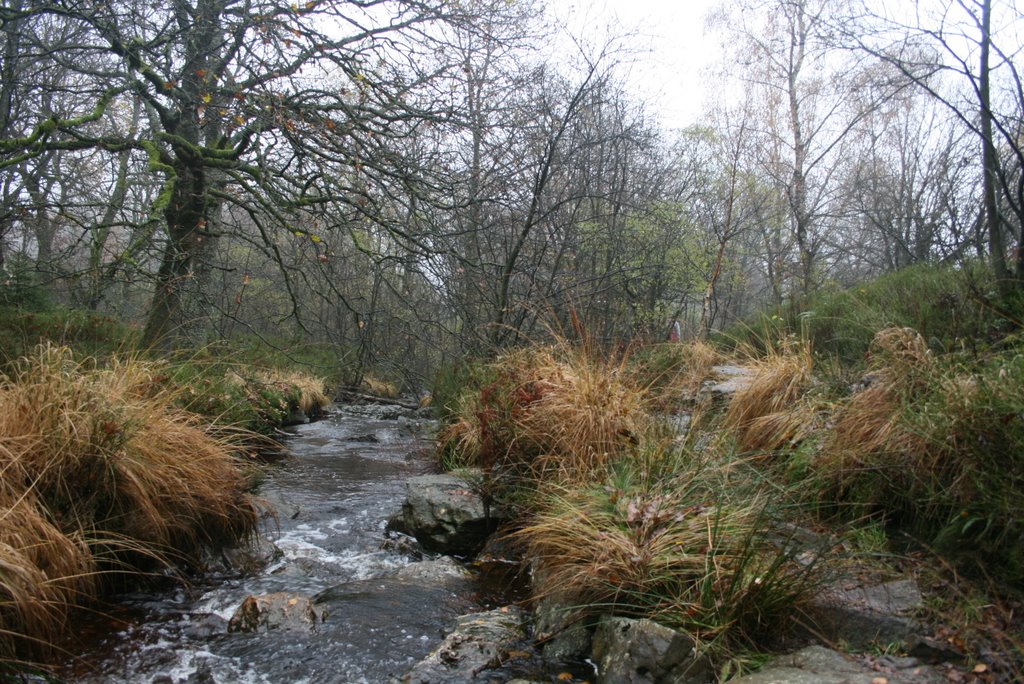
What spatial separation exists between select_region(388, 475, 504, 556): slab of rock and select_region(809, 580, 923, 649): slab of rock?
2.60 metres

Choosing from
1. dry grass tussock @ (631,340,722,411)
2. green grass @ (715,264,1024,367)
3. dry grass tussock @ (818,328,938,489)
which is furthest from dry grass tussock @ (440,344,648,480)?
green grass @ (715,264,1024,367)

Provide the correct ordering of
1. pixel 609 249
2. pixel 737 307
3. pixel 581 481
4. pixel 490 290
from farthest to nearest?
1. pixel 737 307
2. pixel 609 249
3. pixel 490 290
4. pixel 581 481

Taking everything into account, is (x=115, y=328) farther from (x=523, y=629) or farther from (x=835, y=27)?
(x=835, y=27)

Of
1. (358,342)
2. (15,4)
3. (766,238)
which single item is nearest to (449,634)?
(358,342)

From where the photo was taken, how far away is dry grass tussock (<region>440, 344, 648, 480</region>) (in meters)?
4.46

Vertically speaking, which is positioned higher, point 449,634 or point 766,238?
point 766,238

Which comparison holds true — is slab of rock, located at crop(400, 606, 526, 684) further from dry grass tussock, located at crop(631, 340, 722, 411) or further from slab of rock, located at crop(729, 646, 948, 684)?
dry grass tussock, located at crop(631, 340, 722, 411)

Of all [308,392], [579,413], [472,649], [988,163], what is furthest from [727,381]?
[308,392]

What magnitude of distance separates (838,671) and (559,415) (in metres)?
2.54

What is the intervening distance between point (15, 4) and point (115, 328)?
3486 millimetres

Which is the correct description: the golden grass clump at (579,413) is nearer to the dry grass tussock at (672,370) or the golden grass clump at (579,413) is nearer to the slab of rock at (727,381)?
the dry grass tussock at (672,370)

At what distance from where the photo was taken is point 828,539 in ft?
9.87

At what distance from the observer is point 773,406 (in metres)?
4.69

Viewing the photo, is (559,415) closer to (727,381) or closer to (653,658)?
(727,381)
